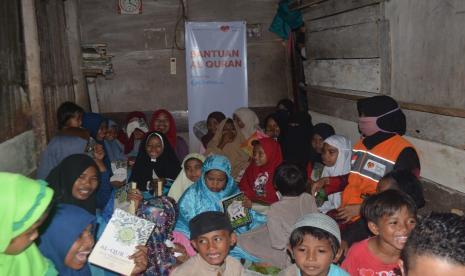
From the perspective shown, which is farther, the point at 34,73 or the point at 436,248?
the point at 34,73

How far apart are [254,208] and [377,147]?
4.66 ft

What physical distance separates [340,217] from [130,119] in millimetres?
4781

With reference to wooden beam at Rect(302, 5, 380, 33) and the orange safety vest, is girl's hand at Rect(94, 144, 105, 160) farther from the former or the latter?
wooden beam at Rect(302, 5, 380, 33)

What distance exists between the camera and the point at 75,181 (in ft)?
11.8

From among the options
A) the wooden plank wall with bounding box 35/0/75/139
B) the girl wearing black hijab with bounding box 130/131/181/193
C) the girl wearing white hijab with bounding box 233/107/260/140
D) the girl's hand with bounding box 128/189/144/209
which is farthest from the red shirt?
the wooden plank wall with bounding box 35/0/75/139

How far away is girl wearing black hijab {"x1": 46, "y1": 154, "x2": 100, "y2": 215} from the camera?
11.8ft

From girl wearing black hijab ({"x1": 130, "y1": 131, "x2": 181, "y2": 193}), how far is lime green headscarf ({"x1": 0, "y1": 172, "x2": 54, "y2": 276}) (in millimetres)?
3060

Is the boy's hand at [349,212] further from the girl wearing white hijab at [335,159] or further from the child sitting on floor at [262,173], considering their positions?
the child sitting on floor at [262,173]

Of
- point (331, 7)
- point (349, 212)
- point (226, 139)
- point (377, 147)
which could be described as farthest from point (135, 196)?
point (331, 7)

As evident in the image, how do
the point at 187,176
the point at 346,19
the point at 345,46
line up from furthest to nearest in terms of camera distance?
the point at 345,46, the point at 346,19, the point at 187,176

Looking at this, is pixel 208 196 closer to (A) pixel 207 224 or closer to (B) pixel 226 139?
(A) pixel 207 224

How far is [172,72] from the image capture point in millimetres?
8898

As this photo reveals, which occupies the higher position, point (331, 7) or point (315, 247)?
point (331, 7)

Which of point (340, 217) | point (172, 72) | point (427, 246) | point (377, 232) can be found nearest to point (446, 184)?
point (340, 217)
